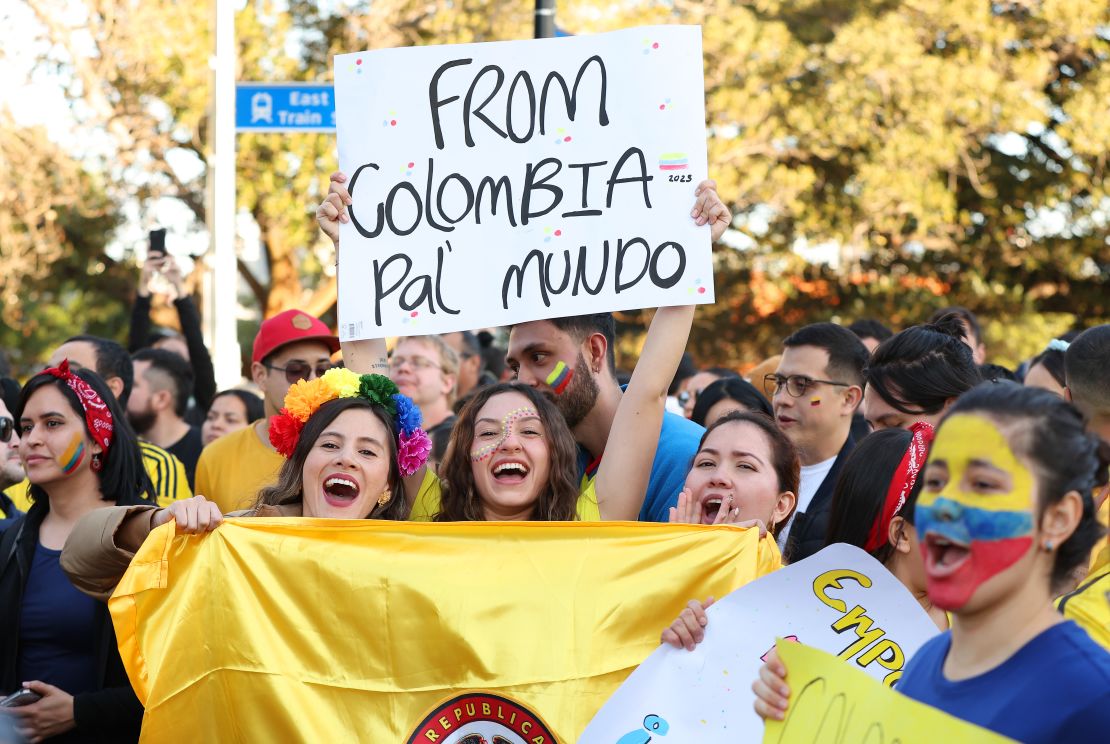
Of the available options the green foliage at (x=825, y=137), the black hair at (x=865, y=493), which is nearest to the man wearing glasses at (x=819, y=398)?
the black hair at (x=865, y=493)

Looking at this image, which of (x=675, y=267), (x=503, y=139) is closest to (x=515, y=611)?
(x=675, y=267)

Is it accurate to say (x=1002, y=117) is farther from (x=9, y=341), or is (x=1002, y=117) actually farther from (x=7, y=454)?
(x=9, y=341)

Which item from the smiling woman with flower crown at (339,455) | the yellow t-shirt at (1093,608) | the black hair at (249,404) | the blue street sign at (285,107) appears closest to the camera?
the yellow t-shirt at (1093,608)

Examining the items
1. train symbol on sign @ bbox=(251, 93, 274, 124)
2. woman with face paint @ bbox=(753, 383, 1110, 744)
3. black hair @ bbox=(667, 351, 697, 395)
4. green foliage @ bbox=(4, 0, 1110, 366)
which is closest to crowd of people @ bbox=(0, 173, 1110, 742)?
woman with face paint @ bbox=(753, 383, 1110, 744)

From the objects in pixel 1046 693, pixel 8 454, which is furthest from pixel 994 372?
pixel 8 454

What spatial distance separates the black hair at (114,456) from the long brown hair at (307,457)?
0.64 meters

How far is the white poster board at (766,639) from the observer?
3123mm

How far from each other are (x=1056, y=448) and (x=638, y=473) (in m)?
1.99

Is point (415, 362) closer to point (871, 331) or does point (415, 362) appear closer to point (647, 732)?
point (871, 331)

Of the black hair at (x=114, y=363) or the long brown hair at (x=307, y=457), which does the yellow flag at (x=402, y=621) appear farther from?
the black hair at (x=114, y=363)

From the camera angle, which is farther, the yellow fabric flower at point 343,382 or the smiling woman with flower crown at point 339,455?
the yellow fabric flower at point 343,382

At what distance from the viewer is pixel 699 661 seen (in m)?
3.20

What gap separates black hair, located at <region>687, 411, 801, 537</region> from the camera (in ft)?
13.1

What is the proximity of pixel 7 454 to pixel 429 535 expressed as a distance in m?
2.45
